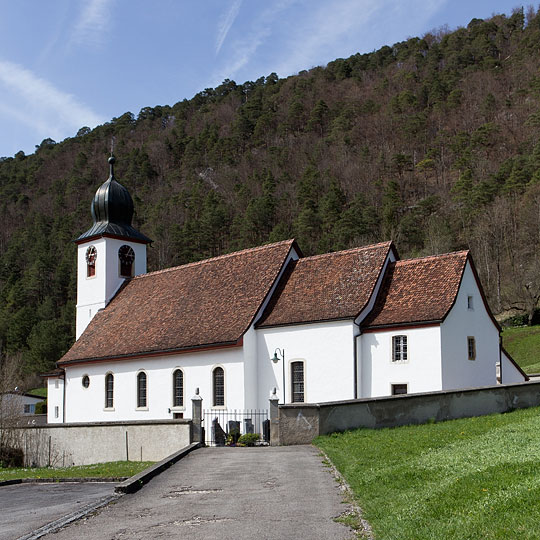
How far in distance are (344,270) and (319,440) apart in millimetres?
11538

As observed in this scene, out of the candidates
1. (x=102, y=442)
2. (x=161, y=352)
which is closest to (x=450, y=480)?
(x=102, y=442)

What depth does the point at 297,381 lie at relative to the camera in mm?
27203

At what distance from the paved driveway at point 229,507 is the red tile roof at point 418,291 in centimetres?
1062

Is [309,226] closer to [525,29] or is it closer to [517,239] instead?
[517,239]

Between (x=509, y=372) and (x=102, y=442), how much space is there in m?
16.3

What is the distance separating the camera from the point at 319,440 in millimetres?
17938

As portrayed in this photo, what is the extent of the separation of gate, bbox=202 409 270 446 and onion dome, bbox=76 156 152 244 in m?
16.2

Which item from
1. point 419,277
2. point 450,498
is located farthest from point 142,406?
point 450,498

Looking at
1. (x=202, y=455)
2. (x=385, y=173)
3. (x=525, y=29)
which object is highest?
(x=525, y=29)

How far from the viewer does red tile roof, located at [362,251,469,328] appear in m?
24.7

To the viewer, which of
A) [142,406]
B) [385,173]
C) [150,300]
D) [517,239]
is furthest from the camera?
[385,173]

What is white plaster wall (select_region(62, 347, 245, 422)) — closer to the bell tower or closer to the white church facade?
the white church facade

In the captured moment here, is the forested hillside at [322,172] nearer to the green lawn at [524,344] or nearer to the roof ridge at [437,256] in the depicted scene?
the green lawn at [524,344]

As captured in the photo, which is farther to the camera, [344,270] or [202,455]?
[344,270]
